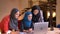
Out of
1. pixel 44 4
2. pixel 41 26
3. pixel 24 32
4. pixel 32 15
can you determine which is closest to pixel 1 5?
pixel 44 4

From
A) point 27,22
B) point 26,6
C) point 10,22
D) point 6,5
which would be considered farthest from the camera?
point 26,6

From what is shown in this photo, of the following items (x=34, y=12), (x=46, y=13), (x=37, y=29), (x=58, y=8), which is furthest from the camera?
(x=46, y=13)

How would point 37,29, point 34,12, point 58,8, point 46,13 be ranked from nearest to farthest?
point 37,29
point 34,12
point 58,8
point 46,13

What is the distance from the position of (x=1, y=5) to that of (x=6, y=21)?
12.3ft

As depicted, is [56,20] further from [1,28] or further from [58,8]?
[1,28]

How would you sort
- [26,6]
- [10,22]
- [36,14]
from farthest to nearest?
[26,6] < [36,14] < [10,22]

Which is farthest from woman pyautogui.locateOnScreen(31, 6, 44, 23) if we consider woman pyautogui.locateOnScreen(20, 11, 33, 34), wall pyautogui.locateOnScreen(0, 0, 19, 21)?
wall pyautogui.locateOnScreen(0, 0, 19, 21)

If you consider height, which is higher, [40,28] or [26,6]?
[26,6]

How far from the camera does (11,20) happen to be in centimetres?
391

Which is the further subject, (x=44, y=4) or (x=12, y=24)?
(x=44, y=4)

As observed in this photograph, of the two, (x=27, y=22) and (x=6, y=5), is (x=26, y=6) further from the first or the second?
(x=27, y=22)

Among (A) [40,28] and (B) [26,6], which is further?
(B) [26,6]

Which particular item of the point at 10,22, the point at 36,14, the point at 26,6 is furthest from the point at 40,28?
the point at 26,6

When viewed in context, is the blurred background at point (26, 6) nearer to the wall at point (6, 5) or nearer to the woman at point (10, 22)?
the wall at point (6, 5)
